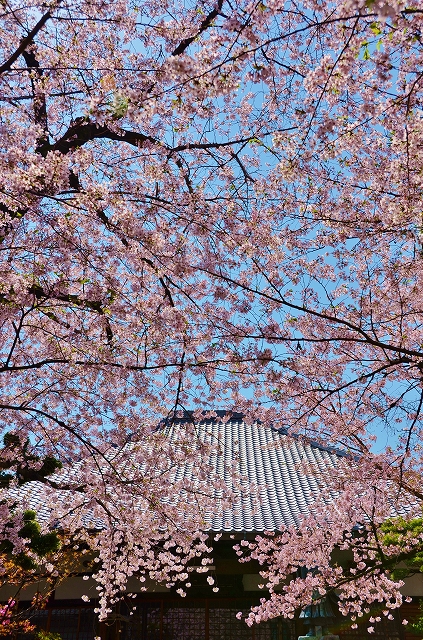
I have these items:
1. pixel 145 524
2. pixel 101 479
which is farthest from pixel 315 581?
pixel 101 479

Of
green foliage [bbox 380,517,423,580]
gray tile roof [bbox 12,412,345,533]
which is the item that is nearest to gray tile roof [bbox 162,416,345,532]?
gray tile roof [bbox 12,412,345,533]

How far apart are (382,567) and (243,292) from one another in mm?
3307

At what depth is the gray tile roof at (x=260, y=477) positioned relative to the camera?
811 centimetres

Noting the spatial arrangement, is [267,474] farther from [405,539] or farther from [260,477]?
[405,539]

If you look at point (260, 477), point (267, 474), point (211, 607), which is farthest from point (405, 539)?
point (267, 474)

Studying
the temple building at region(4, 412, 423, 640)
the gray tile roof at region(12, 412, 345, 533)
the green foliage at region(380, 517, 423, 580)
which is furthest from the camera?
the gray tile roof at region(12, 412, 345, 533)

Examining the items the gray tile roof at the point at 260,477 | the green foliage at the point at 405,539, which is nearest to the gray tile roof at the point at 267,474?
the gray tile roof at the point at 260,477

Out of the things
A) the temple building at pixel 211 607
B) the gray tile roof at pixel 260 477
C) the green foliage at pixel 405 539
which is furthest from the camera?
the gray tile roof at pixel 260 477

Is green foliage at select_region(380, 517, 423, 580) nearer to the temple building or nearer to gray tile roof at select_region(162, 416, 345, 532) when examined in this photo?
gray tile roof at select_region(162, 416, 345, 532)

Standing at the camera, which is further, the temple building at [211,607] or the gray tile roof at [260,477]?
the gray tile roof at [260,477]

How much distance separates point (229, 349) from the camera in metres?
4.76

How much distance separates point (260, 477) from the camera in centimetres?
1100

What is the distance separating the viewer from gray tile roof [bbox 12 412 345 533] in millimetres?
8109

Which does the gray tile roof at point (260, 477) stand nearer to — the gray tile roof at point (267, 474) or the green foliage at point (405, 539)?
the gray tile roof at point (267, 474)
